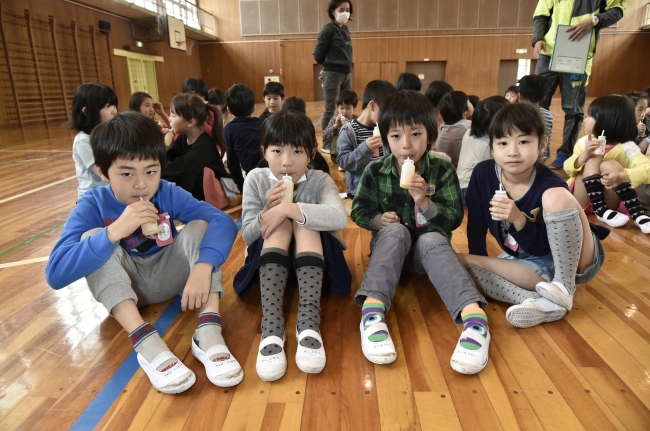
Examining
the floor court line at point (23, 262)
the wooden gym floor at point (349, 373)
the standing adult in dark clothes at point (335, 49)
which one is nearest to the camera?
the wooden gym floor at point (349, 373)

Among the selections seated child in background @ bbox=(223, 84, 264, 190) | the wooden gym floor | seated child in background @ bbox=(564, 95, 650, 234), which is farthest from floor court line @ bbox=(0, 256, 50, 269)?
seated child in background @ bbox=(564, 95, 650, 234)

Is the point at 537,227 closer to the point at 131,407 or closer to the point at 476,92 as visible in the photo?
the point at 131,407

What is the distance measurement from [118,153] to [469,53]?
14.0m

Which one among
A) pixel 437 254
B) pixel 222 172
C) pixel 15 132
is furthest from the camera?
pixel 15 132

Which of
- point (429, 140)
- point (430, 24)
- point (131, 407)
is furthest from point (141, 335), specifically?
point (430, 24)

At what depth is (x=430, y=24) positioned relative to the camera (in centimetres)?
1323

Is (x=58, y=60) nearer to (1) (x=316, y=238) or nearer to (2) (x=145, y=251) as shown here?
(2) (x=145, y=251)

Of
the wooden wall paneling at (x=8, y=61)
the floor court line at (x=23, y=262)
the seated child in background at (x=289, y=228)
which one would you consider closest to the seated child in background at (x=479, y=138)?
the seated child in background at (x=289, y=228)

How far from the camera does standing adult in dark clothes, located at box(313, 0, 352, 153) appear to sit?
4.23 m

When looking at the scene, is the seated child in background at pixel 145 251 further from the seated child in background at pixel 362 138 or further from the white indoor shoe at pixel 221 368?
the seated child in background at pixel 362 138

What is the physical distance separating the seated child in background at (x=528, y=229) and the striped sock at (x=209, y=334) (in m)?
0.88

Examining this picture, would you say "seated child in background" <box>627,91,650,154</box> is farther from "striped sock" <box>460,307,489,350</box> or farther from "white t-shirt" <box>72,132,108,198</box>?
"white t-shirt" <box>72,132,108,198</box>

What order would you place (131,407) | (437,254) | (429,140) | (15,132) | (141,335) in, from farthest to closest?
(15,132) < (429,140) < (437,254) < (141,335) < (131,407)

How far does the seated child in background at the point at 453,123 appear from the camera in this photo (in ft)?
10.0
